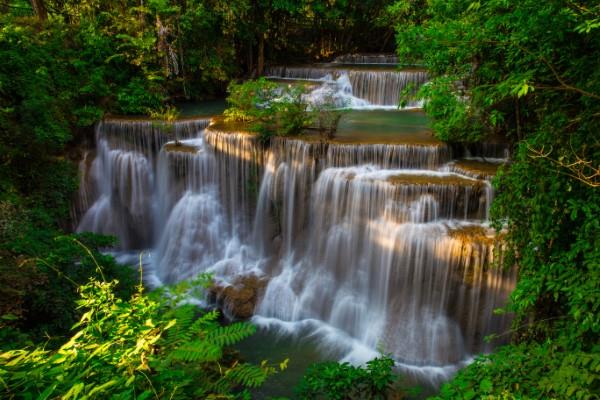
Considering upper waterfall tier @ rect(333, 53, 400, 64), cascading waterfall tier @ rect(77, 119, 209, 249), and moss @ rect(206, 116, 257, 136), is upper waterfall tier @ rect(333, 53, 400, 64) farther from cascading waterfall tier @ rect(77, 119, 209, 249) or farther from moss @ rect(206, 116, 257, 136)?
cascading waterfall tier @ rect(77, 119, 209, 249)

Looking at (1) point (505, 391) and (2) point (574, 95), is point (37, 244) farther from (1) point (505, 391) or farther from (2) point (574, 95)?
(2) point (574, 95)

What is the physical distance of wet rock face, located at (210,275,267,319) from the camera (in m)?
9.04

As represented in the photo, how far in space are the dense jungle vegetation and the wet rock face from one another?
1.51m

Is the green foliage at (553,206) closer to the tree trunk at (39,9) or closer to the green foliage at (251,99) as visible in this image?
the green foliage at (251,99)

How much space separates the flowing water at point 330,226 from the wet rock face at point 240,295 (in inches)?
2.1

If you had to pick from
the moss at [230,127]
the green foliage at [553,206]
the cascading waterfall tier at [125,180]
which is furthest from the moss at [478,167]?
the cascading waterfall tier at [125,180]

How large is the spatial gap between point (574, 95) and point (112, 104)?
13.4 meters

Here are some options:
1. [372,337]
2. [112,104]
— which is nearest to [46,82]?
[112,104]

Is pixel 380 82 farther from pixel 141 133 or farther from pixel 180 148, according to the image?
pixel 141 133

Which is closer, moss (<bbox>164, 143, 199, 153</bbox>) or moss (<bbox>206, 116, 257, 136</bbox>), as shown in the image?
moss (<bbox>206, 116, 257, 136</bbox>)

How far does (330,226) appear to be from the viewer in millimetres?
9109

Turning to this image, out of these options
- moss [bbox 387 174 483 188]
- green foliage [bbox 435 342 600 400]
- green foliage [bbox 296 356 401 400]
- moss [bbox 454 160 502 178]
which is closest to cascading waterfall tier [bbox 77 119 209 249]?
moss [bbox 387 174 483 188]

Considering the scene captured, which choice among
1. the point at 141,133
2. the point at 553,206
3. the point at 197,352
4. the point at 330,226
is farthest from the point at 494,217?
the point at 141,133

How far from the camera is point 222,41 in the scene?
17.1 m
